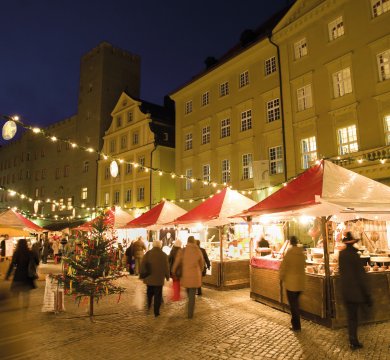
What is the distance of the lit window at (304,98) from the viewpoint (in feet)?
66.7

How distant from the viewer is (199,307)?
988cm

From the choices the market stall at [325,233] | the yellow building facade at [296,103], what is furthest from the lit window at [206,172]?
the market stall at [325,233]

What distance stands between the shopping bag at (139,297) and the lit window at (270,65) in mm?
15623

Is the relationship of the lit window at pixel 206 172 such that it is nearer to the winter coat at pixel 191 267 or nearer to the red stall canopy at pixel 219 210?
the red stall canopy at pixel 219 210

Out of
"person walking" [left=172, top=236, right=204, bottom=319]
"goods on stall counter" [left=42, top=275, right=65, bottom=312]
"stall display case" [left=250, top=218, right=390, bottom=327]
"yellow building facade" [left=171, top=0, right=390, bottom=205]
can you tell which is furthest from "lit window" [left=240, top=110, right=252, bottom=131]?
"goods on stall counter" [left=42, top=275, right=65, bottom=312]

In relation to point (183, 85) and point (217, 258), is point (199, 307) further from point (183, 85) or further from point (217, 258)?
point (183, 85)

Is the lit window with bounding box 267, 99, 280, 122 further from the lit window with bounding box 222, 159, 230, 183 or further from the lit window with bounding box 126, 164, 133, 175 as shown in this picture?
the lit window with bounding box 126, 164, 133, 175

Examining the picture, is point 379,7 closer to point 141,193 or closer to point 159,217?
point 159,217

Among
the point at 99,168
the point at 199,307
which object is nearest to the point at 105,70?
the point at 99,168

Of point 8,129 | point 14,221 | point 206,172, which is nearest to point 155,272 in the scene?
point 8,129

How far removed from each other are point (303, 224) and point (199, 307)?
37.0 feet

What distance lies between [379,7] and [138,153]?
72.3 ft

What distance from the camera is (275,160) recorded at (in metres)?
22.0

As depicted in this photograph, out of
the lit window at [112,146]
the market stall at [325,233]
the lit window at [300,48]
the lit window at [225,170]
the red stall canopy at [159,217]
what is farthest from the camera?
the lit window at [112,146]
